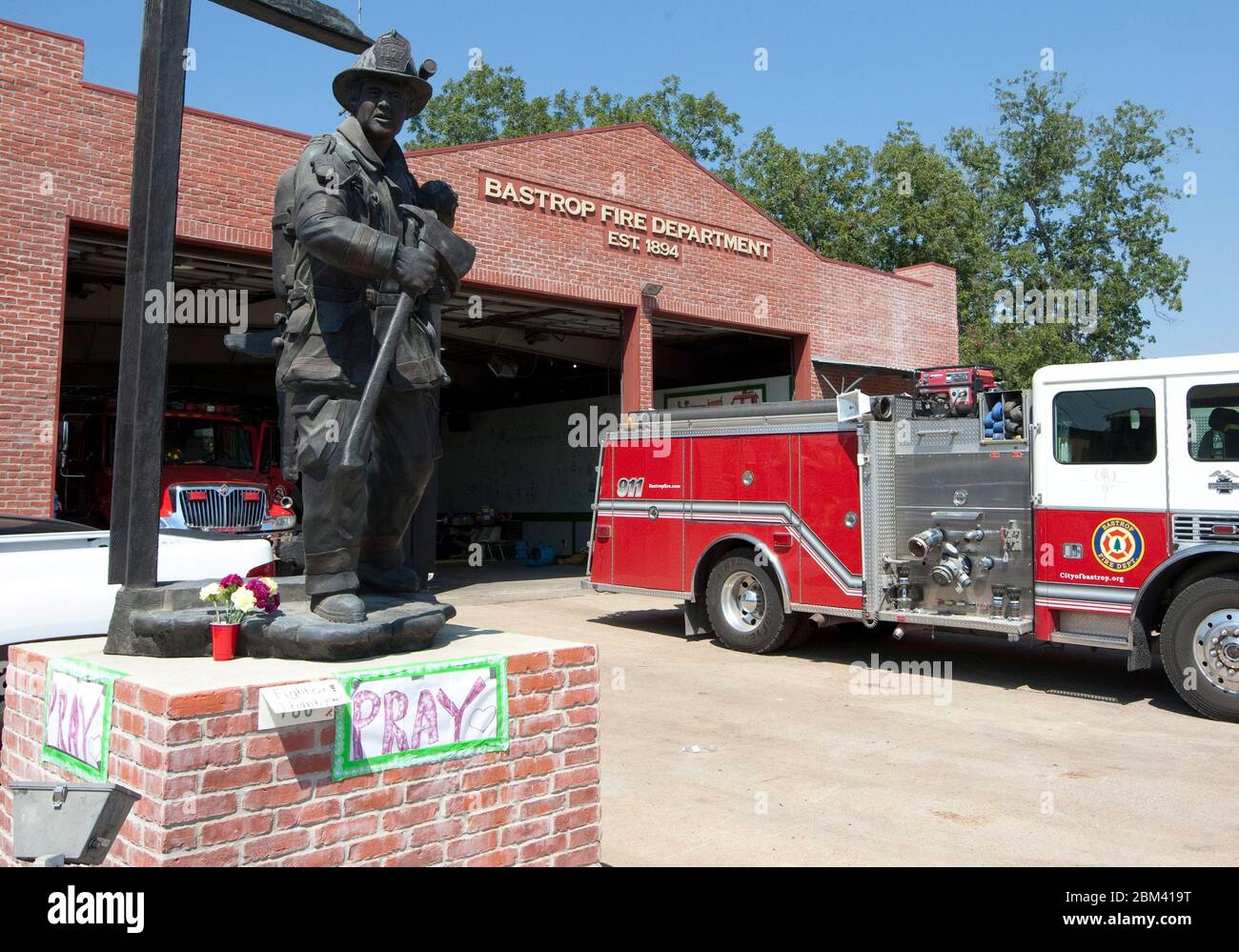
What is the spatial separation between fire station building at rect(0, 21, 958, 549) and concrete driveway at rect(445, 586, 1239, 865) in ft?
23.1

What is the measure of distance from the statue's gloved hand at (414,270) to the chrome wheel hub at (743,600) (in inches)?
310

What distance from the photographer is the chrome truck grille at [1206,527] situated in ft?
26.3

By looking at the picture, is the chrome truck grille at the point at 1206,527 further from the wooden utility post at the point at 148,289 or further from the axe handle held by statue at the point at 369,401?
the wooden utility post at the point at 148,289

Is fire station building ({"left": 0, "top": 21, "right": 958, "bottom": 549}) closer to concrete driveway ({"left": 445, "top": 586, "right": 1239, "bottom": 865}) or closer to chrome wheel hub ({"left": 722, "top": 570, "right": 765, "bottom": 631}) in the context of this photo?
chrome wheel hub ({"left": 722, "top": 570, "right": 765, "bottom": 631})

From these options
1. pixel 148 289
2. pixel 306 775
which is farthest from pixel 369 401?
pixel 306 775

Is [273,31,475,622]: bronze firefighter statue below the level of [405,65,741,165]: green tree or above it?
below

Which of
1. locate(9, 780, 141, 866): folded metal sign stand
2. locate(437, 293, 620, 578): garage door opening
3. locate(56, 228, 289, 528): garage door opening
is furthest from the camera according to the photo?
locate(437, 293, 620, 578): garage door opening

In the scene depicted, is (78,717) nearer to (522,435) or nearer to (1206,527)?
(1206,527)

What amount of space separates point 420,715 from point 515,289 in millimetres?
12730

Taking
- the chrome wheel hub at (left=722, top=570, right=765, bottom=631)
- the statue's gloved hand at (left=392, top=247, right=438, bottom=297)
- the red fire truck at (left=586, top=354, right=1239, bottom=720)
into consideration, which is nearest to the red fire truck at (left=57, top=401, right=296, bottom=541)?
the red fire truck at (left=586, top=354, right=1239, bottom=720)

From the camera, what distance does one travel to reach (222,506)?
1460cm

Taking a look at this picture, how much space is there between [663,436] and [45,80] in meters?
7.88

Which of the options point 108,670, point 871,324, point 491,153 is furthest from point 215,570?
point 871,324

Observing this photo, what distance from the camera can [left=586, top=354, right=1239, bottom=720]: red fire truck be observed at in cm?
823
